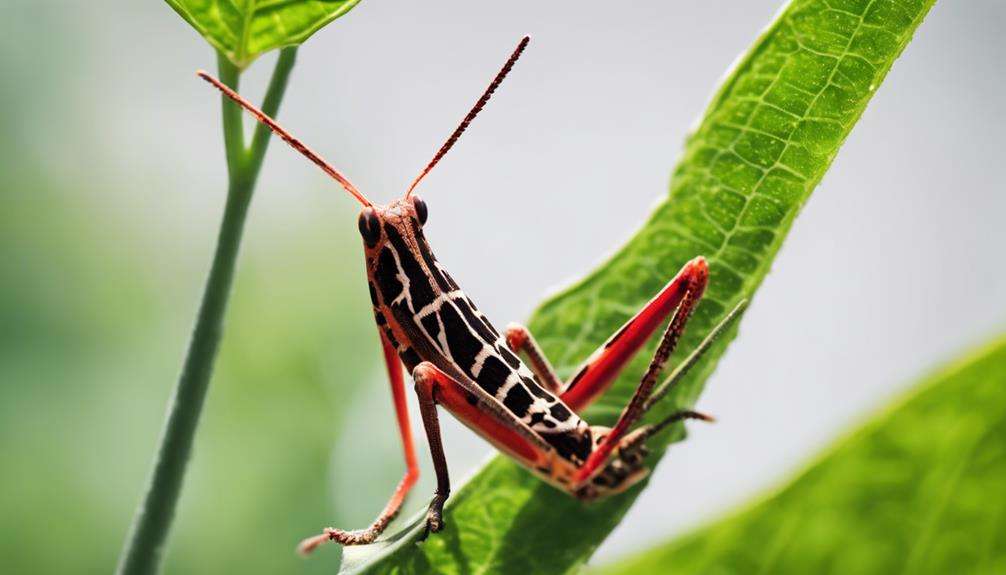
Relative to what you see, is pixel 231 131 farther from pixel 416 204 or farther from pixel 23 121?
pixel 23 121

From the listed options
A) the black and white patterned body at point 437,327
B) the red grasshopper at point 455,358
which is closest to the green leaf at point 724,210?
the red grasshopper at point 455,358

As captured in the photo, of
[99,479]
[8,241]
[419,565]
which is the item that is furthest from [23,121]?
[419,565]

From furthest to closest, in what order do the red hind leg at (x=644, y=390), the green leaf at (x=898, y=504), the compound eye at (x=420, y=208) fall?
the compound eye at (x=420, y=208), the red hind leg at (x=644, y=390), the green leaf at (x=898, y=504)

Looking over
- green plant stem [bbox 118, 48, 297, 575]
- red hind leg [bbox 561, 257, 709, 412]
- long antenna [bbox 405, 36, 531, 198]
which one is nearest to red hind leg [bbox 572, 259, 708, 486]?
red hind leg [bbox 561, 257, 709, 412]

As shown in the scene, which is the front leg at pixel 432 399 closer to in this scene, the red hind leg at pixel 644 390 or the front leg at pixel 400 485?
the front leg at pixel 400 485

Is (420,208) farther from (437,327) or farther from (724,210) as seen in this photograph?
(724,210)

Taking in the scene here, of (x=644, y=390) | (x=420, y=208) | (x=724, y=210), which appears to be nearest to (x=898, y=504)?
(x=724, y=210)
